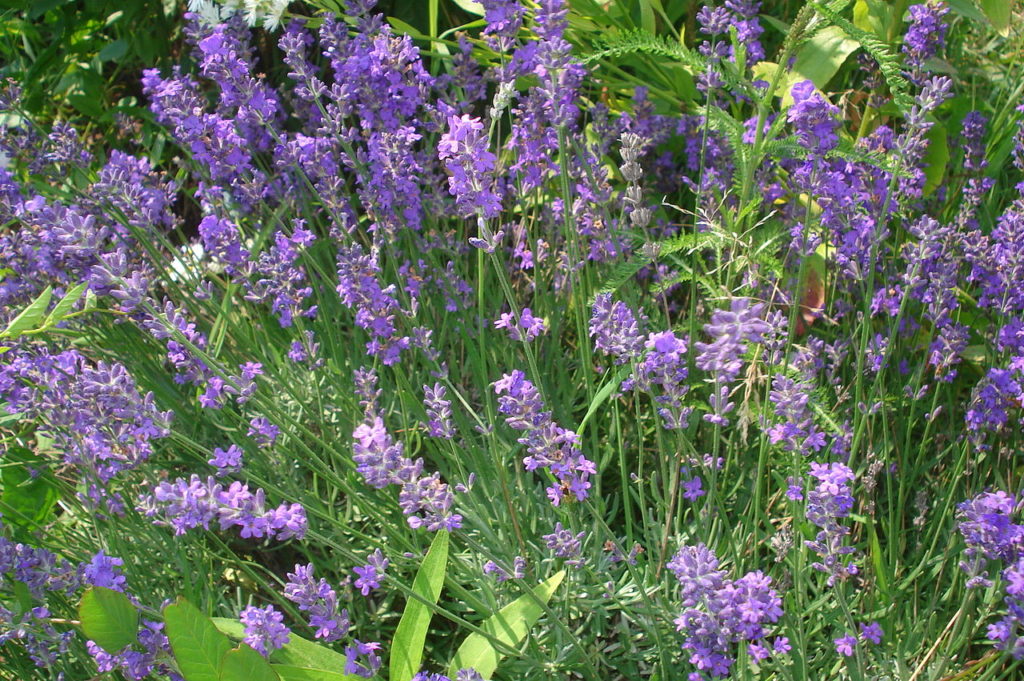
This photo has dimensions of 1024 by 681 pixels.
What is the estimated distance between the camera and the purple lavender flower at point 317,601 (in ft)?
5.30

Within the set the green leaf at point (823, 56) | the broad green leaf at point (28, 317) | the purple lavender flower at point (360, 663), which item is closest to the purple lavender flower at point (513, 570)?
the purple lavender flower at point (360, 663)

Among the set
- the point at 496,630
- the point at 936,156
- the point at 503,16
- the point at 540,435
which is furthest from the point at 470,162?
the point at 936,156

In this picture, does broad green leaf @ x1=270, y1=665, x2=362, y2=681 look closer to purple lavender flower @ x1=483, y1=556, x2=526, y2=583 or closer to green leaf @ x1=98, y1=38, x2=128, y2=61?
purple lavender flower @ x1=483, y1=556, x2=526, y2=583

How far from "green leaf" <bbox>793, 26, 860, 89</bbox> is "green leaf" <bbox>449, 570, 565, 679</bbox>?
1.61 meters

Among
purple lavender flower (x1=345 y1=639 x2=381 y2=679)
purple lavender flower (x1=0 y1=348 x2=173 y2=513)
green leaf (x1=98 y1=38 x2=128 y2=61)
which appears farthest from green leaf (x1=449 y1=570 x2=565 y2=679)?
green leaf (x1=98 y1=38 x2=128 y2=61)

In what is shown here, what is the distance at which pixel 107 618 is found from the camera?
4.87 feet

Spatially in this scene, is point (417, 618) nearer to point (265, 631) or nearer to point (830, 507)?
point (265, 631)

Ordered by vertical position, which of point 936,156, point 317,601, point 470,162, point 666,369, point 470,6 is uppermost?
point 470,6

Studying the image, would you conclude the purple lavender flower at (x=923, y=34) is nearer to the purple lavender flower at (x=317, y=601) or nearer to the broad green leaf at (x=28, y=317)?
the purple lavender flower at (x=317, y=601)

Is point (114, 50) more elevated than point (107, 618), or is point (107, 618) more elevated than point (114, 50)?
point (114, 50)

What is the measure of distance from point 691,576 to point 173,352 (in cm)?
129

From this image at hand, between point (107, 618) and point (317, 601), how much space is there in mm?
360

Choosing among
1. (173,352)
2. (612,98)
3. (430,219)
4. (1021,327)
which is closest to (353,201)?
(430,219)

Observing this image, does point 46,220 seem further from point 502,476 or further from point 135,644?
point 502,476
